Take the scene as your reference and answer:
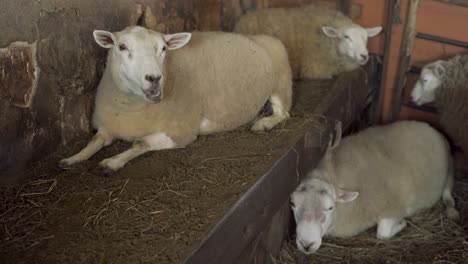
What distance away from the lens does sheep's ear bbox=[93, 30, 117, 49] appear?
305 cm

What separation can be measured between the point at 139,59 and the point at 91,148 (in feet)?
2.27

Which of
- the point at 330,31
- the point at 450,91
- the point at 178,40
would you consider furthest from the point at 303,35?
the point at 178,40

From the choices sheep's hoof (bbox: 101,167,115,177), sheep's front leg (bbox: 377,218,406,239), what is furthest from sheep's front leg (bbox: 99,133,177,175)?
sheep's front leg (bbox: 377,218,406,239)

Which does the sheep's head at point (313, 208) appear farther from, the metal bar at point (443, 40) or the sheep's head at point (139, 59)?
the metal bar at point (443, 40)

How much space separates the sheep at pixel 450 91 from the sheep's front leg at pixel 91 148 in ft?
10.3

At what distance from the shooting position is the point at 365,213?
4066mm

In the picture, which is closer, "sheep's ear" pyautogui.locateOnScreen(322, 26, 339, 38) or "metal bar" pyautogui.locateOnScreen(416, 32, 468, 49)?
"metal bar" pyautogui.locateOnScreen(416, 32, 468, 49)

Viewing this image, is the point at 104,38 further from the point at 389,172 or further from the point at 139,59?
the point at 389,172

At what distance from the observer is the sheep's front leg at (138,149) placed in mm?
3090

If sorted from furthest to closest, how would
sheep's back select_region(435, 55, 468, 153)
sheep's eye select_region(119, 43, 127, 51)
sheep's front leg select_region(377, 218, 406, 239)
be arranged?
sheep's back select_region(435, 55, 468, 153) → sheep's front leg select_region(377, 218, 406, 239) → sheep's eye select_region(119, 43, 127, 51)

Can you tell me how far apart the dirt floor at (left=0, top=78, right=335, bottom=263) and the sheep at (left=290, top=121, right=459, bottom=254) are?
0.50 m

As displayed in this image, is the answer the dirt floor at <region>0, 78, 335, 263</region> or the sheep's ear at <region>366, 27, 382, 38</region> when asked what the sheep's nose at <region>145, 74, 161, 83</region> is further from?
the sheep's ear at <region>366, 27, 382, 38</region>

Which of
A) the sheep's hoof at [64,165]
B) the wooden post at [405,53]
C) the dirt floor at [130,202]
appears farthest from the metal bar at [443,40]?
the sheep's hoof at [64,165]

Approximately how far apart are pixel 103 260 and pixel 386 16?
4.09 meters
